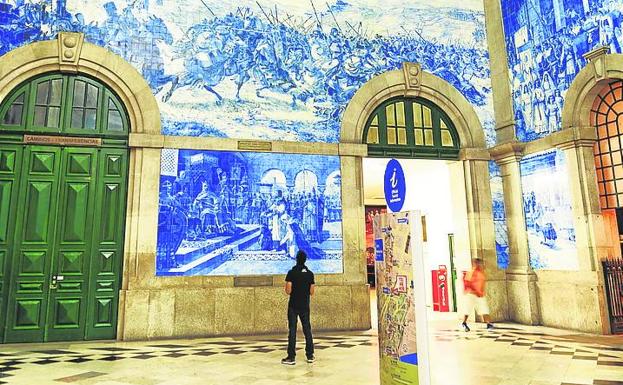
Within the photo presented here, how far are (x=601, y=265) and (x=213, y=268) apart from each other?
7672 mm

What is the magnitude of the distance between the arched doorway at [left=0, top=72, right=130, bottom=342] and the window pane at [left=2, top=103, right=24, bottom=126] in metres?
0.02

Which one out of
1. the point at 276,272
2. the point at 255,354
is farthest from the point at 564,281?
the point at 255,354

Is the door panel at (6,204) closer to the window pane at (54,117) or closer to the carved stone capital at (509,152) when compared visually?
the window pane at (54,117)

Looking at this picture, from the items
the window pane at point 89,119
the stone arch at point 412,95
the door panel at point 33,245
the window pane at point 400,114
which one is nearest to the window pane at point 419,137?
the window pane at point 400,114

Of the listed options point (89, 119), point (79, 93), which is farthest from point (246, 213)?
point (79, 93)

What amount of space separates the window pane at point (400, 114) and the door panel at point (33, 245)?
24.3ft

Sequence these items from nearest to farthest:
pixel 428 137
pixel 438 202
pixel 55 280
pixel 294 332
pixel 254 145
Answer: pixel 294 332, pixel 55 280, pixel 254 145, pixel 428 137, pixel 438 202

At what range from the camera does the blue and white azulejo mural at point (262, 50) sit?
29.8 feet

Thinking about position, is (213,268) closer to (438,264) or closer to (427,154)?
(427,154)

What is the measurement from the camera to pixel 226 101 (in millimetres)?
9406

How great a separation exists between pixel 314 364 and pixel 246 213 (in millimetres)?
3828

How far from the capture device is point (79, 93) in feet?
29.1

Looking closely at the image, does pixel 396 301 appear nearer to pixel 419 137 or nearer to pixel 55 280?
pixel 55 280

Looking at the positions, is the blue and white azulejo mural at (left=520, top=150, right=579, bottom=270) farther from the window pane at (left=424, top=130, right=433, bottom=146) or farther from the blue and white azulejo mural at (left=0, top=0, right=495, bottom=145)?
the window pane at (left=424, top=130, right=433, bottom=146)
